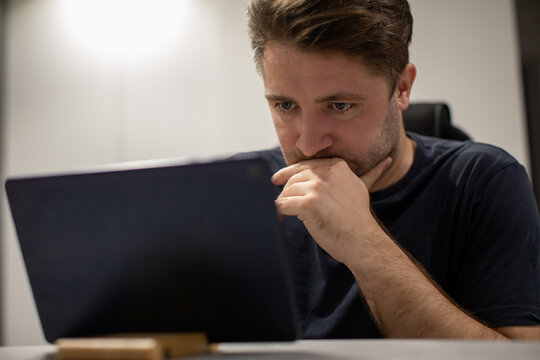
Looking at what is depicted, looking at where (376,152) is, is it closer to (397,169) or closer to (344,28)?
(397,169)

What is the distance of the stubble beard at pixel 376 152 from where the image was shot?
1161mm

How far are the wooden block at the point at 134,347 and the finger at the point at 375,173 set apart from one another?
655 mm

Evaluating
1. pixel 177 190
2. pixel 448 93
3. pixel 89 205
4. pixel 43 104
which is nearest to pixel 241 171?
pixel 177 190

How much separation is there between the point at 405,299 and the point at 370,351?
0.40m

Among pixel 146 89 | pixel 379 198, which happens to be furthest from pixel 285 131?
pixel 146 89

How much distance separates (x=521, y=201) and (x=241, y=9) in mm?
1842

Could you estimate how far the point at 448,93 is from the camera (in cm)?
237

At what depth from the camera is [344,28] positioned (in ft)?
3.61

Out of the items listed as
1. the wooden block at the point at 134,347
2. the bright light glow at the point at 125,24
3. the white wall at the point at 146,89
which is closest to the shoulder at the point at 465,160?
the wooden block at the point at 134,347

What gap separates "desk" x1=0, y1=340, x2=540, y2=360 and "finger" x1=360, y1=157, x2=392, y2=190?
571mm

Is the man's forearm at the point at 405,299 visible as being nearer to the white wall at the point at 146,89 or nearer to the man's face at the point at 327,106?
the man's face at the point at 327,106

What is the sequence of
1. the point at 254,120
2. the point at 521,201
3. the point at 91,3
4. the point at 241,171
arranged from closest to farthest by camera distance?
1. the point at 241,171
2. the point at 521,201
3. the point at 254,120
4. the point at 91,3

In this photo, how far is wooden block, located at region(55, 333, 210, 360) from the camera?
552mm

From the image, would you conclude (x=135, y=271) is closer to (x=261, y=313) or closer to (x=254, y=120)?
(x=261, y=313)
